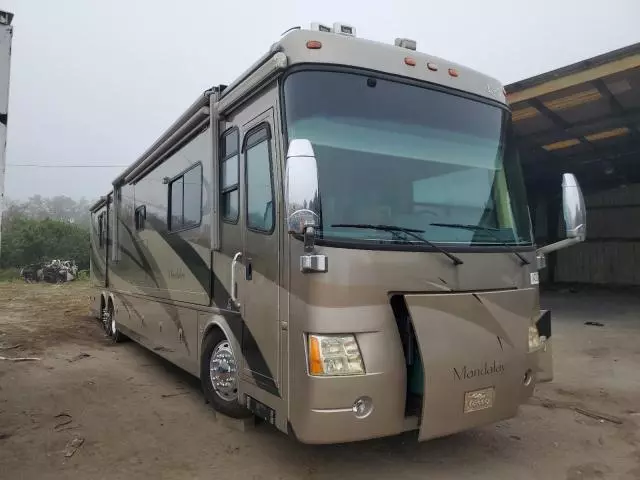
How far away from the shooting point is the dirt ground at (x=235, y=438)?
3.88 metres

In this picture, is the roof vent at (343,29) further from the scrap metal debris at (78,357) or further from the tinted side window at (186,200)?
the scrap metal debris at (78,357)

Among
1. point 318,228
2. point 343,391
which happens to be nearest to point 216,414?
point 343,391

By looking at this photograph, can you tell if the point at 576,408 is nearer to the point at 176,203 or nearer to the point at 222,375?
the point at 222,375

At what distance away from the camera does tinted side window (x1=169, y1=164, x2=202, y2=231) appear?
17.3 ft

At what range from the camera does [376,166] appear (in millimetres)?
3656

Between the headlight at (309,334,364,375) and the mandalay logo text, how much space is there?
67cm

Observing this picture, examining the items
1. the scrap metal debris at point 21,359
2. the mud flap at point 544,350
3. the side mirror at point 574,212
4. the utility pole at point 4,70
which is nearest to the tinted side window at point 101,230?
the scrap metal debris at point 21,359

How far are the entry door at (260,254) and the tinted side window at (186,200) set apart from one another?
3.87 ft

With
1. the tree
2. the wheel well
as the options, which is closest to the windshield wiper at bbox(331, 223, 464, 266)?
the wheel well

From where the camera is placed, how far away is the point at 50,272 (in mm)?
29938

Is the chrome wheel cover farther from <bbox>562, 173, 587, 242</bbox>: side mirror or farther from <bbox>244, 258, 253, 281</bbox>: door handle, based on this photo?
<bbox>562, 173, 587, 242</bbox>: side mirror

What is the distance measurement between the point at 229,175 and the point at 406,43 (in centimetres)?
180

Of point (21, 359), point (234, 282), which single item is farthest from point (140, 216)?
point (234, 282)

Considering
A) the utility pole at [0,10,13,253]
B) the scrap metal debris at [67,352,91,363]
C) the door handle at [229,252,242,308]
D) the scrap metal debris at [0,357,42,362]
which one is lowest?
the scrap metal debris at [67,352,91,363]
